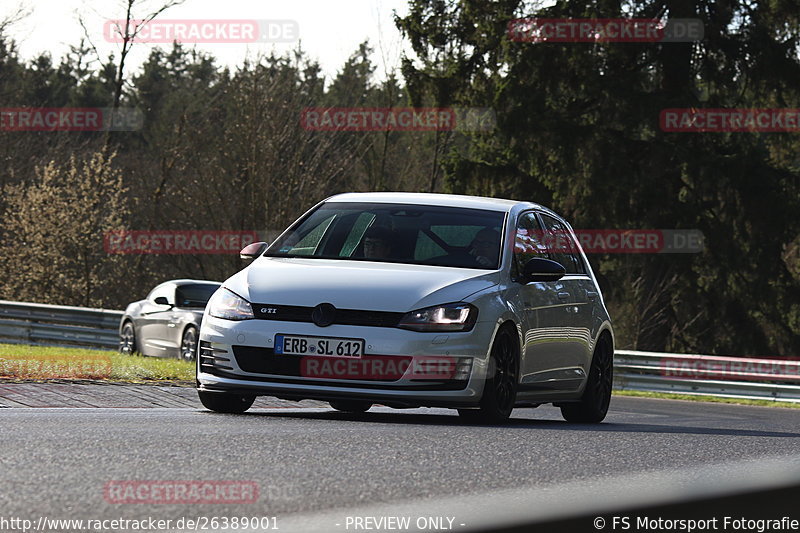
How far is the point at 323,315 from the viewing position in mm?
9227

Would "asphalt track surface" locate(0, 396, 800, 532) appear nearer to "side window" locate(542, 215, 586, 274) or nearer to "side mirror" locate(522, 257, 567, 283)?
"side mirror" locate(522, 257, 567, 283)

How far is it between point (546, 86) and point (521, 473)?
26966 mm

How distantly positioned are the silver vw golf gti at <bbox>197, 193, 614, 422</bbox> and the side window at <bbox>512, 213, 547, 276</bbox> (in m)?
A: 0.02

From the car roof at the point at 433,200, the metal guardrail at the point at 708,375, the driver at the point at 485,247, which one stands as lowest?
the metal guardrail at the point at 708,375

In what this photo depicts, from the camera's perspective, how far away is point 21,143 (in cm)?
5397

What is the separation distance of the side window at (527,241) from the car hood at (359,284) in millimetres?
620

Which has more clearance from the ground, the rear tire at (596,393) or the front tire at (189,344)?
the rear tire at (596,393)

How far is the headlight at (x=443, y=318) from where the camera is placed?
9.25m

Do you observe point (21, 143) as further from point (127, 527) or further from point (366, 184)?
point (127, 527)

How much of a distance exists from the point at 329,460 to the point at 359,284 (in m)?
2.87

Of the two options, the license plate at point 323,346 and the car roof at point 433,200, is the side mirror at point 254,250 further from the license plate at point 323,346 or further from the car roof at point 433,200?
the license plate at point 323,346

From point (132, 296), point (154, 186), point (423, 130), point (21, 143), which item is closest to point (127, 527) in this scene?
point (423, 130)

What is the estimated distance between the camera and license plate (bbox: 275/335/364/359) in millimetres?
9180

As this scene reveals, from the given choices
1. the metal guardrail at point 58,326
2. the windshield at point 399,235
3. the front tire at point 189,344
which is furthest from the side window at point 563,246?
the metal guardrail at point 58,326
